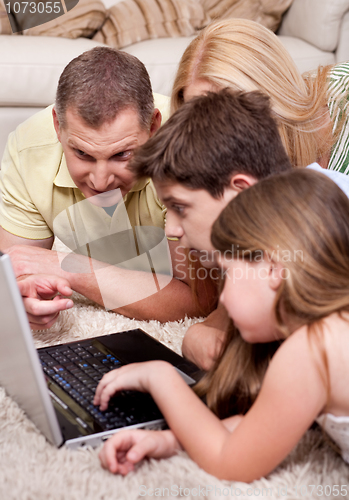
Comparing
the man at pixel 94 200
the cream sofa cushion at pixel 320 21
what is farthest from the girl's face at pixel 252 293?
the cream sofa cushion at pixel 320 21

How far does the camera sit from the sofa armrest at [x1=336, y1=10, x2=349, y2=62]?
2059 millimetres

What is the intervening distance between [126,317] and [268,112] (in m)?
0.47

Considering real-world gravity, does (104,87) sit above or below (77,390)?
above

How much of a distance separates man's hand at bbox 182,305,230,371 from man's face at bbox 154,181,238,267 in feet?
0.35

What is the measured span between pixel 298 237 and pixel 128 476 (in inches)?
13.0

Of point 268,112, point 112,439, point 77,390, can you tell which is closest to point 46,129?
point 268,112

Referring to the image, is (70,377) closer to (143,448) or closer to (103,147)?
(143,448)

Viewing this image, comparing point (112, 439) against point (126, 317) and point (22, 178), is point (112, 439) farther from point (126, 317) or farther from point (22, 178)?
point (22, 178)

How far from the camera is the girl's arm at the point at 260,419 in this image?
1.83 feet

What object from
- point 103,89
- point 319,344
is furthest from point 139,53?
point 319,344

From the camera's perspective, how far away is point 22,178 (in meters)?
1.25

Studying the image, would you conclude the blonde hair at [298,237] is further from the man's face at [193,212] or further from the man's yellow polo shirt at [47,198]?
the man's yellow polo shirt at [47,198]

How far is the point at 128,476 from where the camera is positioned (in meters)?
0.59

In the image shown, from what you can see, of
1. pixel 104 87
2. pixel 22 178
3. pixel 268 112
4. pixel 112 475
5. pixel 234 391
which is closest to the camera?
pixel 112 475
